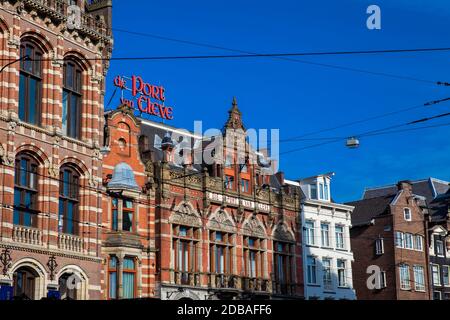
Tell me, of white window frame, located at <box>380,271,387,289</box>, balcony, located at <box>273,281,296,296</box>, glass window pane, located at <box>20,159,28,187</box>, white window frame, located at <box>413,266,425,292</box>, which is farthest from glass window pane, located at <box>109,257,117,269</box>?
white window frame, located at <box>413,266,425,292</box>

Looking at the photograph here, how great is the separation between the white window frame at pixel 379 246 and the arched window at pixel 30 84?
35.9 metres

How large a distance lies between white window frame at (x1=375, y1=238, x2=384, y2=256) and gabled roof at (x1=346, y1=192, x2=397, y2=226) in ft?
6.92

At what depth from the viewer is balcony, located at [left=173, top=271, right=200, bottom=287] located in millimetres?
44250

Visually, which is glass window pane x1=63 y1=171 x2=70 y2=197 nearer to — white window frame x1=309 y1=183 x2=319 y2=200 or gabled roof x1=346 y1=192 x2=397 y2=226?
white window frame x1=309 y1=183 x2=319 y2=200

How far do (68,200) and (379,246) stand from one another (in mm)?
33657

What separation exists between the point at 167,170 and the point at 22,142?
12594 millimetres

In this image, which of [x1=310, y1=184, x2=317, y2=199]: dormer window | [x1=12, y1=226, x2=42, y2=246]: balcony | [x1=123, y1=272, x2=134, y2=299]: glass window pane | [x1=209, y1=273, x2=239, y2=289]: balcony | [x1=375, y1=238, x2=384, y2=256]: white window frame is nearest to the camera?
[x1=12, y1=226, x2=42, y2=246]: balcony

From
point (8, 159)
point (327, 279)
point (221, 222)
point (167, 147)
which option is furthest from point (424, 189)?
point (8, 159)

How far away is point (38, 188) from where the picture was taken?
113 feet

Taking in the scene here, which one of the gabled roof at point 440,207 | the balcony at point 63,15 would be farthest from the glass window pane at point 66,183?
the gabled roof at point 440,207

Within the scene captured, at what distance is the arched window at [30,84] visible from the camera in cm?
3466

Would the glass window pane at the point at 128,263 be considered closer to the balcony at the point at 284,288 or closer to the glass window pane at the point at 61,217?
the glass window pane at the point at 61,217

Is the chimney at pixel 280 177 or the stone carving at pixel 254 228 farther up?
the chimney at pixel 280 177

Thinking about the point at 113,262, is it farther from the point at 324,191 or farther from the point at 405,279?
the point at 405,279
